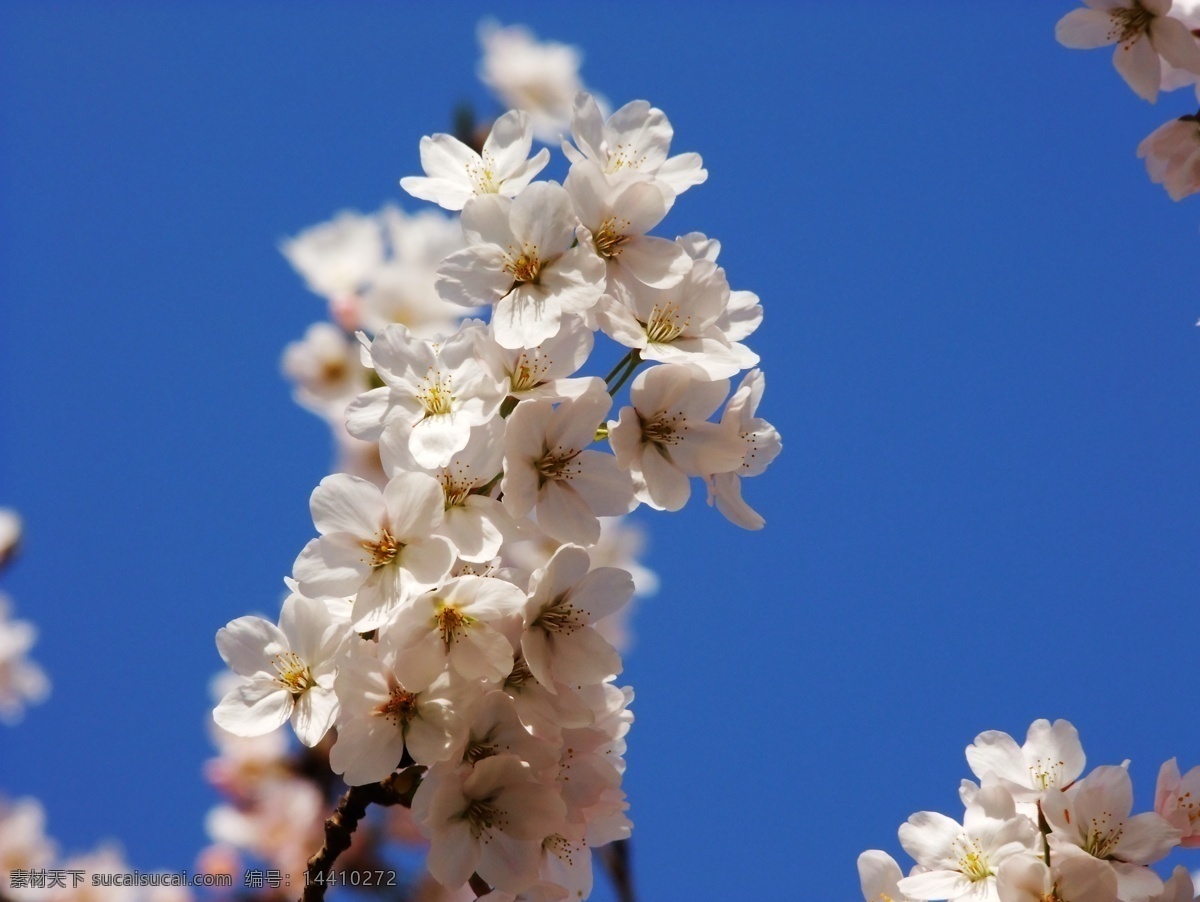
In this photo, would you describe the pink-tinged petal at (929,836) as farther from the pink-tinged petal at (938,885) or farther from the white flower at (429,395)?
the white flower at (429,395)

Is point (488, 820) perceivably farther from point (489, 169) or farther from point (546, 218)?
point (489, 169)

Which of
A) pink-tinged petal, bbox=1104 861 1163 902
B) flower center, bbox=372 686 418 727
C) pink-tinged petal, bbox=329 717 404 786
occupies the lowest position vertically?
pink-tinged petal, bbox=1104 861 1163 902

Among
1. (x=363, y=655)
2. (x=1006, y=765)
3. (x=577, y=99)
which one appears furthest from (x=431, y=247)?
(x=1006, y=765)

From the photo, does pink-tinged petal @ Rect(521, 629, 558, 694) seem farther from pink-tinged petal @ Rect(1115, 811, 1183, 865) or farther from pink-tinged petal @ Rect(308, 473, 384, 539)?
pink-tinged petal @ Rect(1115, 811, 1183, 865)

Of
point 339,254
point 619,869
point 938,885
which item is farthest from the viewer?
point 339,254

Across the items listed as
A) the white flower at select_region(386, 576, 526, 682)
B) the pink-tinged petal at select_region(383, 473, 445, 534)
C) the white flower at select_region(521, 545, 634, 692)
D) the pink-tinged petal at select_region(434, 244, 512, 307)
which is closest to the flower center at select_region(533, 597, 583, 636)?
the white flower at select_region(521, 545, 634, 692)

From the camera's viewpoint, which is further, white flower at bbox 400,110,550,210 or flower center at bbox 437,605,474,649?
white flower at bbox 400,110,550,210

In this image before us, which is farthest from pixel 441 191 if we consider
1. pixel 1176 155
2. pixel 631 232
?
pixel 1176 155
